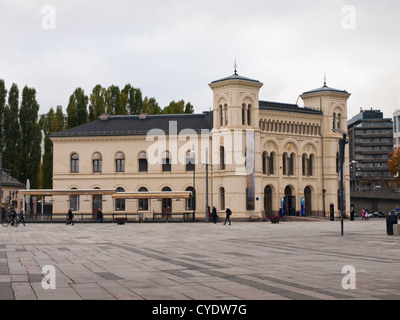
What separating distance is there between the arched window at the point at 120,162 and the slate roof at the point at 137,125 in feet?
7.98

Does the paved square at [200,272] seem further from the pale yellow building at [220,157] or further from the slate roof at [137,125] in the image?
the slate roof at [137,125]

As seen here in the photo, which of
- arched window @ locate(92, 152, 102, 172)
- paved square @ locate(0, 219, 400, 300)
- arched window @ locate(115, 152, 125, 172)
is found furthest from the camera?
arched window @ locate(92, 152, 102, 172)

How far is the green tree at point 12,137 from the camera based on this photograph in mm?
70688

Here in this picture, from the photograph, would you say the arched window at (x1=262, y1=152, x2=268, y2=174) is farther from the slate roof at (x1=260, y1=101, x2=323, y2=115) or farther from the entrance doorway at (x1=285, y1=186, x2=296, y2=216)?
the slate roof at (x1=260, y1=101, x2=323, y2=115)

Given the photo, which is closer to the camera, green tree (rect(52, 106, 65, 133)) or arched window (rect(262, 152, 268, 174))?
arched window (rect(262, 152, 268, 174))

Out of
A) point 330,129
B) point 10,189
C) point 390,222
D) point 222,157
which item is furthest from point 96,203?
point 390,222

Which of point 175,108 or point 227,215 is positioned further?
point 175,108

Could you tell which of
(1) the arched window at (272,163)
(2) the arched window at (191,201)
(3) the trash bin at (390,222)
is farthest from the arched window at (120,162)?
(3) the trash bin at (390,222)

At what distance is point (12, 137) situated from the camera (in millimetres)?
71438

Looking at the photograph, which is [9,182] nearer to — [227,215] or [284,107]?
[284,107]

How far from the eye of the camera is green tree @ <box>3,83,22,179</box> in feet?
232

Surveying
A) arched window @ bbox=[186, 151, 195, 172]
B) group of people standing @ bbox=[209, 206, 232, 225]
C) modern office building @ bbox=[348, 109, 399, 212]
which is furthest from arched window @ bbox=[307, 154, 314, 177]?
modern office building @ bbox=[348, 109, 399, 212]

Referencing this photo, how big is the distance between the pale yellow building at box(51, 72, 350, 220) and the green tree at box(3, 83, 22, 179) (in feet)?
16.9

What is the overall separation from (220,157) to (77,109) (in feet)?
68.5
